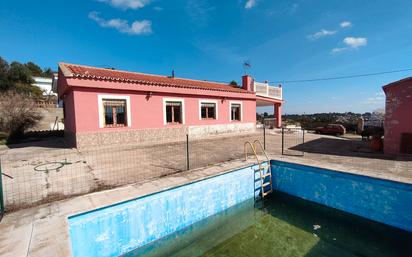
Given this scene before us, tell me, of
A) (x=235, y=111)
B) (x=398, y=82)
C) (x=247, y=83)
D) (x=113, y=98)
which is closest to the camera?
(x=398, y=82)

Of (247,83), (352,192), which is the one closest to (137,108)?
(352,192)

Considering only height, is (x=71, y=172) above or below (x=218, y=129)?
below

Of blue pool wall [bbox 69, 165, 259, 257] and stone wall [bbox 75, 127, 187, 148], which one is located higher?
stone wall [bbox 75, 127, 187, 148]

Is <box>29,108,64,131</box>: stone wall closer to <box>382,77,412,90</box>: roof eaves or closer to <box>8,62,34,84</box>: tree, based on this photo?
<box>8,62,34,84</box>: tree

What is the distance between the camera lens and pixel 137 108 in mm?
12164

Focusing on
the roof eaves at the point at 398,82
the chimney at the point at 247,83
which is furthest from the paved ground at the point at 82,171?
the chimney at the point at 247,83

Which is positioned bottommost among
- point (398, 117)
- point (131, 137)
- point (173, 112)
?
point (131, 137)

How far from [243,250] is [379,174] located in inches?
173

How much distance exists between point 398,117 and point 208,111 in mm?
11164

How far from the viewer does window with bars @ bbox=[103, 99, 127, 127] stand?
1130 cm

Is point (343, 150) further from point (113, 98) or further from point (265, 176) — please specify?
point (113, 98)

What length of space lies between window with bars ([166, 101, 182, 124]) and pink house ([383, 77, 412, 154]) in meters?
11.5

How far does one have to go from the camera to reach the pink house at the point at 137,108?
10453 mm

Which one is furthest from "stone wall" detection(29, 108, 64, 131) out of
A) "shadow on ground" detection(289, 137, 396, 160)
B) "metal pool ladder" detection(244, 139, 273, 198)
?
"shadow on ground" detection(289, 137, 396, 160)
